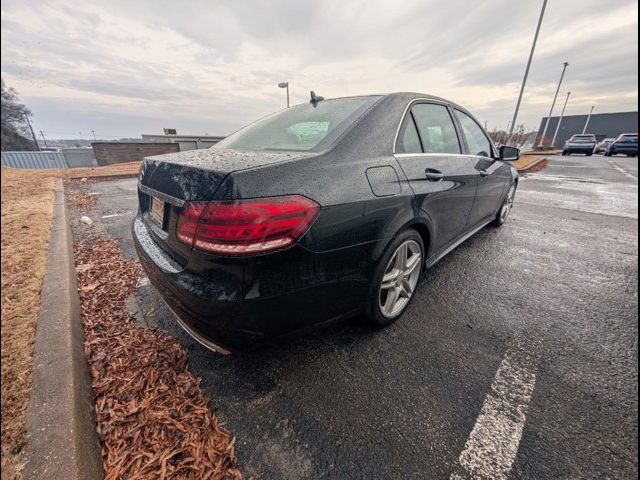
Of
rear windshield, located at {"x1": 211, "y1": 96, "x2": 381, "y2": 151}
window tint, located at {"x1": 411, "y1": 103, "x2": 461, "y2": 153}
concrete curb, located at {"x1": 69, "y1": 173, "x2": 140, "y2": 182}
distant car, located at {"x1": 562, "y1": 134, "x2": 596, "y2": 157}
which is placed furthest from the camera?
distant car, located at {"x1": 562, "y1": 134, "x2": 596, "y2": 157}

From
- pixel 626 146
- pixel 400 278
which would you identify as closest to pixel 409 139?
pixel 400 278

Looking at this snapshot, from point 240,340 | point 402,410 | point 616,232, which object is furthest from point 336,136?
point 616,232

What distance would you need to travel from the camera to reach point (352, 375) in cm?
175

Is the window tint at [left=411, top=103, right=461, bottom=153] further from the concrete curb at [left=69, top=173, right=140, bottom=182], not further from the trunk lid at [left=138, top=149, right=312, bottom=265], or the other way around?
the concrete curb at [left=69, top=173, right=140, bottom=182]

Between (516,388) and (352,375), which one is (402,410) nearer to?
(352,375)

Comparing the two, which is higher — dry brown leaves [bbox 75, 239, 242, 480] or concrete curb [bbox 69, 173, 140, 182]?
dry brown leaves [bbox 75, 239, 242, 480]

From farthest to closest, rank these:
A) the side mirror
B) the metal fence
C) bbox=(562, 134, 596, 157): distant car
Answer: bbox=(562, 134, 596, 157): distant car < the metal fence < the side mirror

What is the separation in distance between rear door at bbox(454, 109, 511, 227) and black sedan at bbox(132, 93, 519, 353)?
0.92 m

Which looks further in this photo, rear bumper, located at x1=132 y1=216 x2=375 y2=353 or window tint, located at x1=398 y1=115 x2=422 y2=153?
window tint, located at x1=398 y1=115 x2=422 y2=153

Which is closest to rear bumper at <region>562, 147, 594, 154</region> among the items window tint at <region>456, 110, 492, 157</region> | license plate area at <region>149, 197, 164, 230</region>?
window tint at <region>456, 110, 492, 157</region>

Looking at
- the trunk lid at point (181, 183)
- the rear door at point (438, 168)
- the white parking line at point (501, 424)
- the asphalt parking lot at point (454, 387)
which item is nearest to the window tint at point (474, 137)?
the rear door at point (438, 168)

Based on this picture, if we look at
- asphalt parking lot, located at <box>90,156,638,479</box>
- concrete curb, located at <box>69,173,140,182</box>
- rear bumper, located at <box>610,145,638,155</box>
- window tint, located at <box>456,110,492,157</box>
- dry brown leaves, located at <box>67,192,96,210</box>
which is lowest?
rear bumper, located at <box>610,145,638,155</box>

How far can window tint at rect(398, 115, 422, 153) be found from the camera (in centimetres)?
201

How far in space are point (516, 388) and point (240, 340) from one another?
5.27ft
